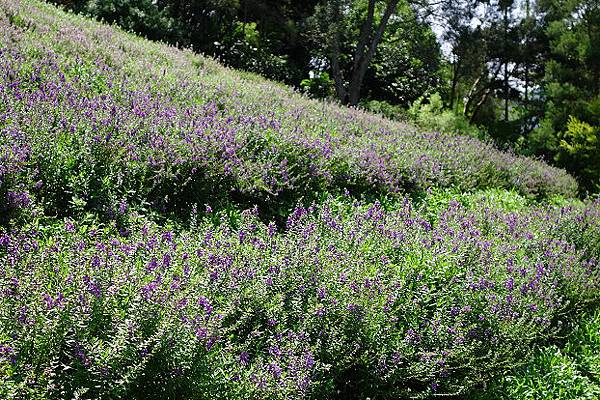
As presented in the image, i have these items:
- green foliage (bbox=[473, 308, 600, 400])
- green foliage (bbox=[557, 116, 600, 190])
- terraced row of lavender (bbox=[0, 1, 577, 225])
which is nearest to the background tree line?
green foliage (bbox=[557, 116, 600, 190])

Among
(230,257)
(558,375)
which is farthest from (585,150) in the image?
(230,257)

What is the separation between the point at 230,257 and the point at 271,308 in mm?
419

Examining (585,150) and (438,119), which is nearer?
(585,150)

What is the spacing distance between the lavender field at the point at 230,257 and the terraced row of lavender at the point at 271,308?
14 mm

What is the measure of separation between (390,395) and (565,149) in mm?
17092

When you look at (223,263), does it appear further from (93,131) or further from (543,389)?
(543,389)

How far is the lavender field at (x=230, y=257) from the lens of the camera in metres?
2.60

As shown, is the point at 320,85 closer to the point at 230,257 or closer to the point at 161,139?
the point at 161,139

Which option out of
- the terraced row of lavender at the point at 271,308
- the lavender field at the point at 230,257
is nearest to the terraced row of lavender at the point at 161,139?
the lavender field at the point at 230,257

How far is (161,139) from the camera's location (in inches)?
194

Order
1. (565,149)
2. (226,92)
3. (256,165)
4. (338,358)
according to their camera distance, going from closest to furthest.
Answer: (338,358) < (256,165) < (226,92) < (565,149)

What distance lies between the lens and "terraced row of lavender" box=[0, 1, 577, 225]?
13.9 feet

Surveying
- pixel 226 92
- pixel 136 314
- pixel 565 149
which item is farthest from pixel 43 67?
pixel 565 149

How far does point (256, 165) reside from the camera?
214 inches
